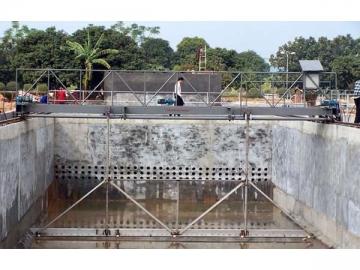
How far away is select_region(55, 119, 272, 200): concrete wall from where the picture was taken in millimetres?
23438

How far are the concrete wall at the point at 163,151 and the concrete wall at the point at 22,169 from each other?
1250 mm

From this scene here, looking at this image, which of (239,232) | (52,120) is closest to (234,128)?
(52,120)

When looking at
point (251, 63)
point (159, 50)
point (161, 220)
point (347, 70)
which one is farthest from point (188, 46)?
point (161, 220)

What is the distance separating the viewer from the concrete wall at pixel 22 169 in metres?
14.7

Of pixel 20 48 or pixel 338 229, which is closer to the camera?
pixel 338 229

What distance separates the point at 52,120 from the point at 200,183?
16.6 ft

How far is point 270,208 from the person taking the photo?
22.4m

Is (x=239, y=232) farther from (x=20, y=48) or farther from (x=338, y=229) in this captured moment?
(x=20, y=48)

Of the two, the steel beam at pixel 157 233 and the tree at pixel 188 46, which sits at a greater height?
the tree at pixel 188 46

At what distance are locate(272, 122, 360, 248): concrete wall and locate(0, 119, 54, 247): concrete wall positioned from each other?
21.8 ft

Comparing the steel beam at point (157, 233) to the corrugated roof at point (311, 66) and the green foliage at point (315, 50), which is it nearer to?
the corrugated roof at point (311, 66)

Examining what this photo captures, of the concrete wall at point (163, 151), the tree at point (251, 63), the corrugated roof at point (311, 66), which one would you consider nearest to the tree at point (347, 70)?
the tree at point (251, 63)

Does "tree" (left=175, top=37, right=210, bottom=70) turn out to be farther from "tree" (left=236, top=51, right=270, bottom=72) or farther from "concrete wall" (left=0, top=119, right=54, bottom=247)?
"concrete wall" (left=0, top=119, right=54, bottom=247)

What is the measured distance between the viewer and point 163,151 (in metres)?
23.5
